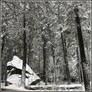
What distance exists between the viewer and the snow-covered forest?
15.4ft

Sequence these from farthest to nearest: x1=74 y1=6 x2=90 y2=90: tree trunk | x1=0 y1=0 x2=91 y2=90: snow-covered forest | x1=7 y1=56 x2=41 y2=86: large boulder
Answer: x1=7 y1=56 x2=41 y2=86: large boulder < x1=0 y1=0 x2=91 y2=90: snow-covered forest < x1=74 y1=6 x2=90 y2=90: tree trunk

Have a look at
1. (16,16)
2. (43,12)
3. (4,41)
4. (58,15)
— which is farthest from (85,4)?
(4,41)

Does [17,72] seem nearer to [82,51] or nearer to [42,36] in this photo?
[42,36]

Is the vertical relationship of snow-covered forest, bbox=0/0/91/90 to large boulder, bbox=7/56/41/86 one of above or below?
above

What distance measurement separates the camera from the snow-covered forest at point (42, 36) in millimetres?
4691

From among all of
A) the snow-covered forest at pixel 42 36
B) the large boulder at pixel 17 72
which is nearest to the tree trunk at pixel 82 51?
the snow-covered forest at pixel 42 36

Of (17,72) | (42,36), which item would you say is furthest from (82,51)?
(17,72)

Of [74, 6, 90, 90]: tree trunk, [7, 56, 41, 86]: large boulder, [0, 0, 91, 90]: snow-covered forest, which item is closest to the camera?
[74, 6, 90, 90]: tree trunk

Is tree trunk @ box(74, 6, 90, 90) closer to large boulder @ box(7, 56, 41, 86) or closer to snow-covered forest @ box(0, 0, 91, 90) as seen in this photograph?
snow-covered forest @ box(0, 0, 91, 90)

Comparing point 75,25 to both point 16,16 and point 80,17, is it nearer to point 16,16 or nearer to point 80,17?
point 80,17

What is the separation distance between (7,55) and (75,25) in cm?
236

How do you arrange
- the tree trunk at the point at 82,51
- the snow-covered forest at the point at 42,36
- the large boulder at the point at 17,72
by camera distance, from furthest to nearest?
the large boulder at the point at 17,72 → the snow-covered forest at the point at 42,36 → the tree trunk at the point at 82,51

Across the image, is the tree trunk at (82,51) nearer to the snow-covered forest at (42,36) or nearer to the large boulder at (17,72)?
the snow-covered forest at (42,36)

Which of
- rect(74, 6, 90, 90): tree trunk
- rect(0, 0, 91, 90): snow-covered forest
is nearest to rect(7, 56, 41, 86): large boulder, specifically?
rect(0, 0, 91, 90): snow-covered forest
